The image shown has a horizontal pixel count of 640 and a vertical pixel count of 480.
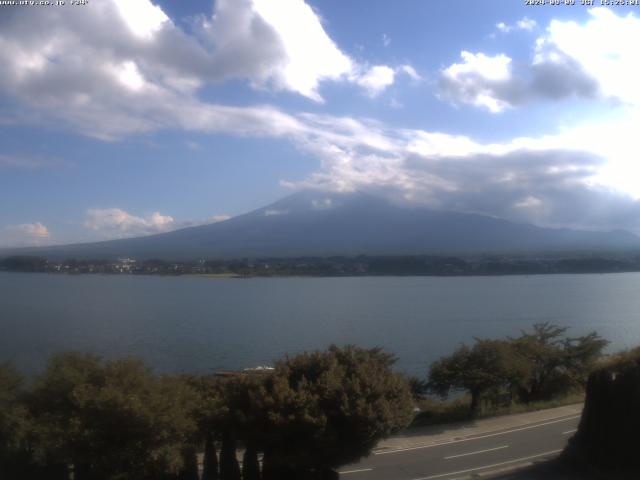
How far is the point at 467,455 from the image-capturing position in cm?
880

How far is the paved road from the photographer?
7.97m

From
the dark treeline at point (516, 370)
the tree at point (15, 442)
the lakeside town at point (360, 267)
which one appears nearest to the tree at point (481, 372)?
the dark treeline at point (516, 370)

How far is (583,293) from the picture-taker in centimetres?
4953

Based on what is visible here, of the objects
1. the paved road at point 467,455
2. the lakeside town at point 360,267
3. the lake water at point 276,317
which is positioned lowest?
the lake water at point 276,317

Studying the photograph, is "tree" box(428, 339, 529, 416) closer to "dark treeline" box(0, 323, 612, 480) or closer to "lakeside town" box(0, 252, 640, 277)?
"dark treeline" box(0, 323, 612, 480)

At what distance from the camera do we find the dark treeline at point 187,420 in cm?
606

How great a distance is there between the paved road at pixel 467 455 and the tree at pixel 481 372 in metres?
2.56

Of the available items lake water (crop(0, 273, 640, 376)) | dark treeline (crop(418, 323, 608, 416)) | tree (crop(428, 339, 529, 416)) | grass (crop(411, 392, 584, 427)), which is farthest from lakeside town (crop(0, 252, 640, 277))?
grass (crop(411, 392, 584, 427))

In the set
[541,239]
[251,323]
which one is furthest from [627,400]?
[541,239]

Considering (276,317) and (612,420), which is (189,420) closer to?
(612,420)

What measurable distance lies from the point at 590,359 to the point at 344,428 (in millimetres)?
11170

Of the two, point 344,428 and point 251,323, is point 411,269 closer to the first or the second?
point 251,323

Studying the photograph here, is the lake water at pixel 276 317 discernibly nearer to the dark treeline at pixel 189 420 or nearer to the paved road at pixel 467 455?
the paved road at pixel 467 455

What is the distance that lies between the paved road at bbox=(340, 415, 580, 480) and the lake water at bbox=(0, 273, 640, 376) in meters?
9.97
